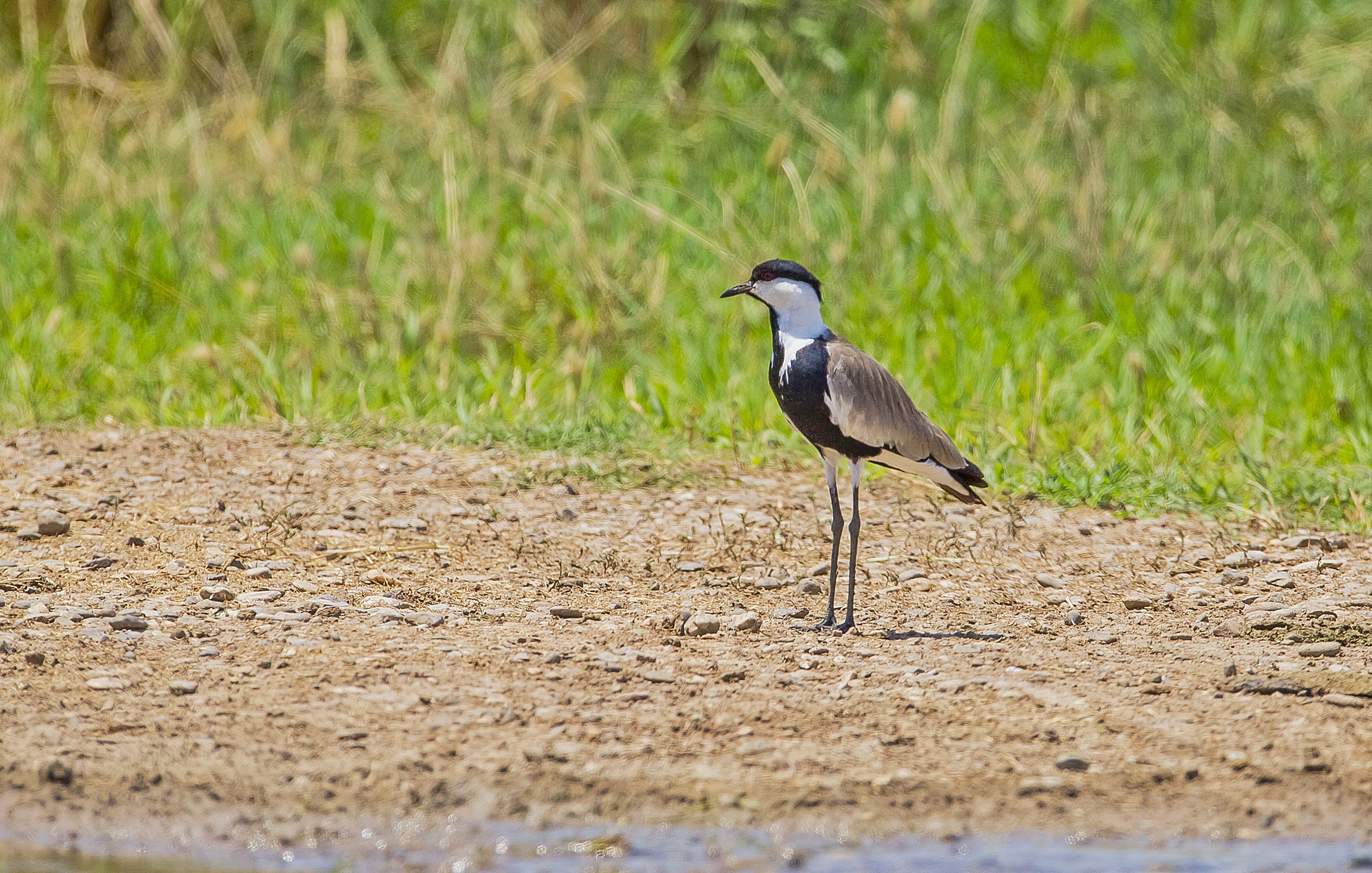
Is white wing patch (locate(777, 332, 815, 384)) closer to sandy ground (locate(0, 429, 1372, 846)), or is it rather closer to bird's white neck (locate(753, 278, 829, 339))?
bird's white neck (locate(753, 278, 829, 339))

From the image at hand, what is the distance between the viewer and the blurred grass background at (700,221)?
22.0ft

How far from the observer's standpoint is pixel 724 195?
8.55 meters

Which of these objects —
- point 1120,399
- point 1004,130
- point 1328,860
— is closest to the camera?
point 1328,860

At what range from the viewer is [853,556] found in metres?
4.81

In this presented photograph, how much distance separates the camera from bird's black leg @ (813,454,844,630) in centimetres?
472

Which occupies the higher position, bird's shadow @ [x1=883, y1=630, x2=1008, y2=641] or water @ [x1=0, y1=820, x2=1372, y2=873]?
bird's shadow @ [x1=883, y1=630, x2=1008, y2=641]

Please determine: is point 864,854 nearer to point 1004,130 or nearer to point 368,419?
point 368,419

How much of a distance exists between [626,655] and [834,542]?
2.99 feet

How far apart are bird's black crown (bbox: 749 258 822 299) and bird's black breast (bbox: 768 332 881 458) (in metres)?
0.18

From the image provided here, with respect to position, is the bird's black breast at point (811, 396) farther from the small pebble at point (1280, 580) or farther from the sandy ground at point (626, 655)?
the small pebble at point (1280, 580)

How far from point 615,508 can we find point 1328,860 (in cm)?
304

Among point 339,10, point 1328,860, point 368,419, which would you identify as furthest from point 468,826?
point 339,10

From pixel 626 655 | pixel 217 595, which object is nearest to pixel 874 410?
pixel 626 655

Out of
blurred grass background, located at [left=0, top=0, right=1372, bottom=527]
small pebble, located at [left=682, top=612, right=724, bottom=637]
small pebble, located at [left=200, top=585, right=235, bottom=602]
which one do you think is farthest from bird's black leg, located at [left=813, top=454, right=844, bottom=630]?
small pebble, located at [left=200, top=585, right=235, bottom=602]
